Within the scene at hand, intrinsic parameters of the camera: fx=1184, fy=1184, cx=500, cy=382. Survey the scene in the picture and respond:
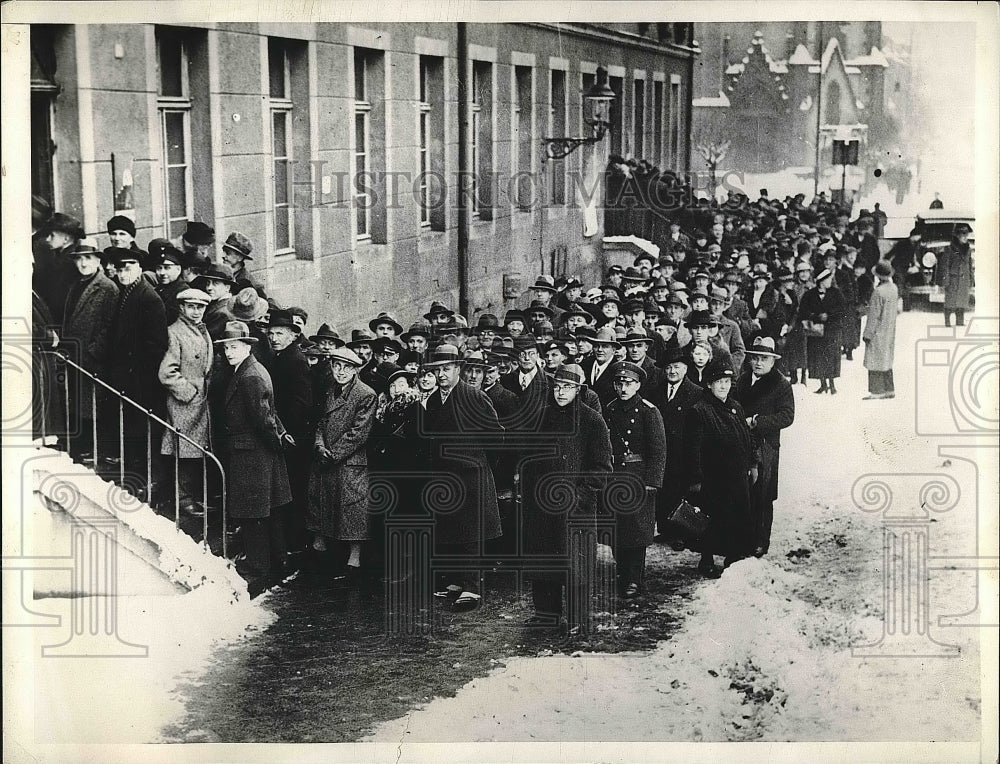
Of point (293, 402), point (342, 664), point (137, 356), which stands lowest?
point (342, 664)

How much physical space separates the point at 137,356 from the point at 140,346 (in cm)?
5

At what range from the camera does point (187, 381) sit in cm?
579

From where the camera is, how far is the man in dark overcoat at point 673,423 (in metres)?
6.03

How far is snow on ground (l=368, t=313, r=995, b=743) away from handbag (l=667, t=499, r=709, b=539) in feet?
0.55

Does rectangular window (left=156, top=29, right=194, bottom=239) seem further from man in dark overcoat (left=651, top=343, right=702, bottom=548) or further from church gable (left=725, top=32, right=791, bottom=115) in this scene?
church gable (left=725, top=32, right=791, bottom=115)

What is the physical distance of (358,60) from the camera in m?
5.90

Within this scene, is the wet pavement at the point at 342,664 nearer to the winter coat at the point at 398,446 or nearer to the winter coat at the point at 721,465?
the winter coat at the point at 398,446

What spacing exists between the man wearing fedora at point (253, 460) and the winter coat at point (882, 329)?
9.91ft

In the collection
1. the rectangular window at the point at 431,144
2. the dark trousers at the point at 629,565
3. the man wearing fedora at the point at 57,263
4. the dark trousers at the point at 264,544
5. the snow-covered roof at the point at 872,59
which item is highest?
the snow-covered roof at the point at 872,59

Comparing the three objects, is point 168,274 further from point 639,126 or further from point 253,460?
point 639,126

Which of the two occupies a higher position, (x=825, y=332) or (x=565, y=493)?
(x=825, y=332)

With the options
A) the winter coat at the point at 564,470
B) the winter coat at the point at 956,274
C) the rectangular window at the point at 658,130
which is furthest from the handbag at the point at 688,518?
the rectangular window at the point at 658,130

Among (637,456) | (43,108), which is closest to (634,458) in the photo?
(637,456)

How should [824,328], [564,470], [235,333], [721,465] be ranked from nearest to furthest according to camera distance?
[235,333] < [564,470] < [721,465] < [824,328]
